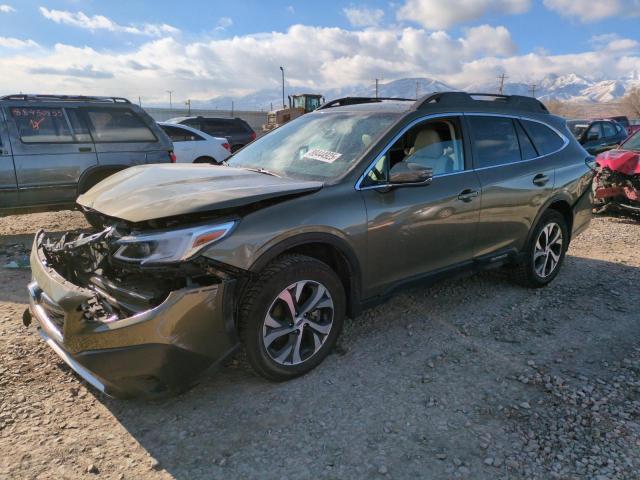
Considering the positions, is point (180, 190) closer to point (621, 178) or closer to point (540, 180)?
point (540, 180)

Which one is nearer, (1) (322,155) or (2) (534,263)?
(1) (322,155)

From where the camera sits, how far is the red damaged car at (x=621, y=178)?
7.80 m

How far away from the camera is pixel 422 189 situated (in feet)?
11.7

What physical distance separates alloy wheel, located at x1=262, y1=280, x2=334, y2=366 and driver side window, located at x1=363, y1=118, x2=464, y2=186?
1194 millimetres

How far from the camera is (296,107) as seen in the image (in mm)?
37375

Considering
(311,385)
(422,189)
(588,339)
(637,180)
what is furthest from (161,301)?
(637,180)

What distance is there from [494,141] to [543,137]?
2.81 feet

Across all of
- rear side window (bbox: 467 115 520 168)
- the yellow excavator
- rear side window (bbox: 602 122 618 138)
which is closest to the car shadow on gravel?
rear side window (bbox: 467 115 520 168)

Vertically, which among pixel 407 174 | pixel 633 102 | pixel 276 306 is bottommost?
pixel 276 306

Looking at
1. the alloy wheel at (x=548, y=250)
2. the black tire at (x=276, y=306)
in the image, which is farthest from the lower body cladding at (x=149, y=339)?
the alloy wheel at (x=548, y=250)

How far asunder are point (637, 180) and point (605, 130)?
319 inches

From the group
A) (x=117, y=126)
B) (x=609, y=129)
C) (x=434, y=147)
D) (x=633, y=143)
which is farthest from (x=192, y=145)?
(x=609, y=129)

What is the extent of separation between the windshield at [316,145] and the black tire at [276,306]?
2.26ft

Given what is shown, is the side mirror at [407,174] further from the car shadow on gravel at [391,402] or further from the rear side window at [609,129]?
the rear side window at [609,129]
